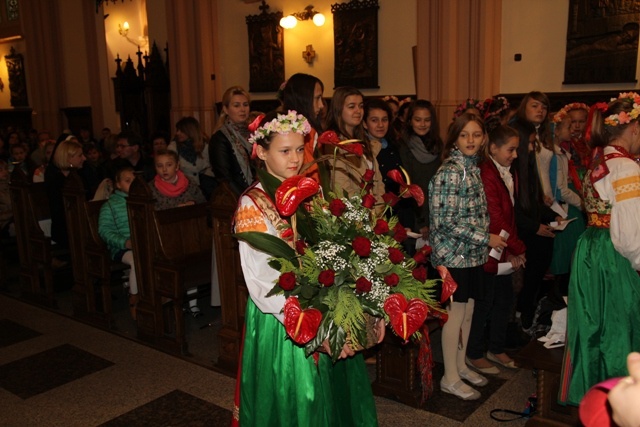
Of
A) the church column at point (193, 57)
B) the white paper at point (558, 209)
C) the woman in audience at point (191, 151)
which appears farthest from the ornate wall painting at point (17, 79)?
the white paper at point (558, 209)

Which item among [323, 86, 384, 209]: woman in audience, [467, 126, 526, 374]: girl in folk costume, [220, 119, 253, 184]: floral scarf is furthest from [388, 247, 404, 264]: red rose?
[220, 119, 253, 184]: floral scarf

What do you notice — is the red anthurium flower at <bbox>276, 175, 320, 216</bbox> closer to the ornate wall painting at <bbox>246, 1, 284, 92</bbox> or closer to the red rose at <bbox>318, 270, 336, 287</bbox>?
the red rose at <bbox>318, 270, 336, 287</bbox>

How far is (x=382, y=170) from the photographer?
4.39 meters

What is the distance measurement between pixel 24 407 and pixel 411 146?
3195mm

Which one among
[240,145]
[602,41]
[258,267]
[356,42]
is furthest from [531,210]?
[356,42]

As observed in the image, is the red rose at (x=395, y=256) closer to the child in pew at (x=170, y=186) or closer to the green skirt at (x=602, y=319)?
the green skirt at (x=602, y=319)

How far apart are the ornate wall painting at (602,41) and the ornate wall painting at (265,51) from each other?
16.3 feet

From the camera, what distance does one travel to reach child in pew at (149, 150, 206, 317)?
15.7 ft

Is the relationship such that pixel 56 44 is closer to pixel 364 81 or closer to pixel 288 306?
pixel 364 81

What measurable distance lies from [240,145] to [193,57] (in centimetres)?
756

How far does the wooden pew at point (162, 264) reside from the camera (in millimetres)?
4215

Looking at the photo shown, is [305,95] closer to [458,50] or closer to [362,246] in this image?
[362,246]

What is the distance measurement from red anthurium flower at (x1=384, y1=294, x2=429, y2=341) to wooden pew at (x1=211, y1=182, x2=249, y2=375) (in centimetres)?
200

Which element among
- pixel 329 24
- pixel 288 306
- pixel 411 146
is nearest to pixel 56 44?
pixel 329 24
